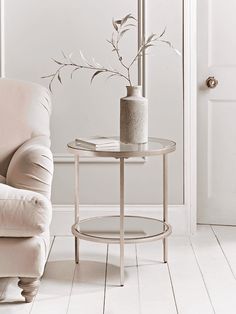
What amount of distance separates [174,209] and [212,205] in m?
0.35

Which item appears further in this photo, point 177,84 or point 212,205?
point 212,205

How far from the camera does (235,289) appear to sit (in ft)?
10.7

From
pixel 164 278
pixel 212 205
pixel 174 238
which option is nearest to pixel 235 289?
pixel 164 278

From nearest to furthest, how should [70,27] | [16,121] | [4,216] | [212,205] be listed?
[4,216] < [16,121] < [70,27] < [212,205]

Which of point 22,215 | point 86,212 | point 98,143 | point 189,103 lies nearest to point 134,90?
point 98,143

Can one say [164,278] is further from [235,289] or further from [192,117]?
[192,117]

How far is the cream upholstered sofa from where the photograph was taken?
2.96 meters

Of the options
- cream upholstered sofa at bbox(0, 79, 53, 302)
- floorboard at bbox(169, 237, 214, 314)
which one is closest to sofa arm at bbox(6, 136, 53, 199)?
cream upholstered sofa at bbox(0, 79, 53, 302)

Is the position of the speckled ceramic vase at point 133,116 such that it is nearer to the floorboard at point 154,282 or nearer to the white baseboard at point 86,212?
the floorboard at point 154,282

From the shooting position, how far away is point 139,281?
11.1ft

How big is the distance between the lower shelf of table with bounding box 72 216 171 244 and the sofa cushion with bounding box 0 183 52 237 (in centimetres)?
50

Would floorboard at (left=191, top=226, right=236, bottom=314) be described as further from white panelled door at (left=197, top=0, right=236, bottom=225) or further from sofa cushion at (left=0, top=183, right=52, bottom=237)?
sofa cushion at (left=0, top=183, right=52, bottom=237)

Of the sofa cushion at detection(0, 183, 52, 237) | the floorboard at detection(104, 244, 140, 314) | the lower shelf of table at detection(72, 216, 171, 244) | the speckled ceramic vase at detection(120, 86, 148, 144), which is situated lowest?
the floorboard at detection(104, 244, 140, 314)

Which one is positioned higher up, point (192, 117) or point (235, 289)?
point (192, 117)
